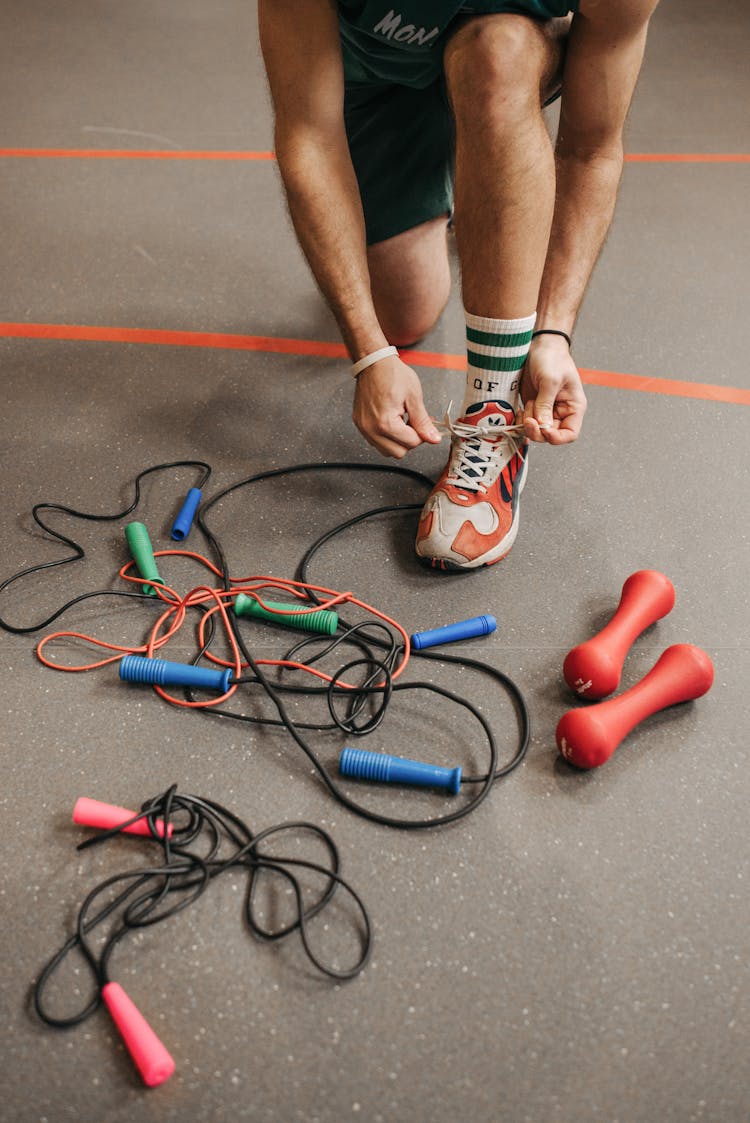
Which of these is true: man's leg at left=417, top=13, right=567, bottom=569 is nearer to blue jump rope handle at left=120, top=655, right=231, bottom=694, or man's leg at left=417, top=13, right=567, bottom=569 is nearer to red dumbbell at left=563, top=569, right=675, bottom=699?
red dumbbell at left=563, top=569, right=675, bottom=699

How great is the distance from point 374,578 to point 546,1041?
0.58 metres

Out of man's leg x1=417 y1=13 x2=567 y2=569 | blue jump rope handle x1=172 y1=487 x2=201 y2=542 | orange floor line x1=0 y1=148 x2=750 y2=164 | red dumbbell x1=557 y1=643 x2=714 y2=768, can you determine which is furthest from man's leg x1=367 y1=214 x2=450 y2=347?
orange floor line x1=0 y1=148 x2=750 y2=164

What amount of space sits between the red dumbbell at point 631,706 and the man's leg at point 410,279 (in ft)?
2.64

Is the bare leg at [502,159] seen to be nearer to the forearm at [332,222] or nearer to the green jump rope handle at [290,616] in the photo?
the forearm at [332,222]

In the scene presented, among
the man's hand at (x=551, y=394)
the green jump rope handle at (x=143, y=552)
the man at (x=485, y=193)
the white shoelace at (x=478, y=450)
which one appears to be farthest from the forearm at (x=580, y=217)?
the green jump rope handle at (x=143, y=552)

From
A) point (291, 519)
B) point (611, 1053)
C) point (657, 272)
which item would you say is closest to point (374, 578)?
point (291, 519)

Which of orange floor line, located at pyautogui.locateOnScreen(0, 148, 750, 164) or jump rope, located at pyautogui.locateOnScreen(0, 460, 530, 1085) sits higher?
orange floor line, located at pyautogui.locateOnScreen(0, 148, 750, 164)

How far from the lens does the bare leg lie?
3.40 ft

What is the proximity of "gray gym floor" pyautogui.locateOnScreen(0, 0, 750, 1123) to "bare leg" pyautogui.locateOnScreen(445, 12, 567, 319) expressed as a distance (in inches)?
12.9

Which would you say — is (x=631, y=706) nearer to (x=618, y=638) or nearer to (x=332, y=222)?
(x=618, y=638)

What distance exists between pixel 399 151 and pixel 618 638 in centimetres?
89

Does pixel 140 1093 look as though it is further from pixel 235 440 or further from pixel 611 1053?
pixel 235 440

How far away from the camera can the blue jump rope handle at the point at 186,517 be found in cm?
117

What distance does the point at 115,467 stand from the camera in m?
1.30
